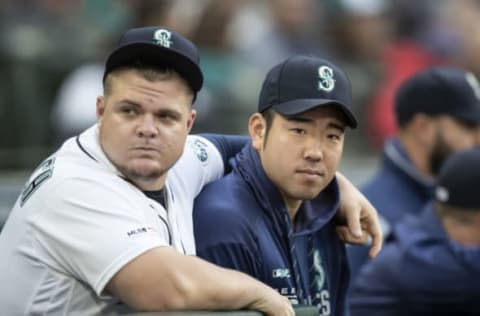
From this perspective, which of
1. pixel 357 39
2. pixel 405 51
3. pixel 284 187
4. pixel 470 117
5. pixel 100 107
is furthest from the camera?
pixel 405 51

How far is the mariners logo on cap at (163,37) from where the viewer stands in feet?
13.4

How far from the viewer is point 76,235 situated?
12.7 feet

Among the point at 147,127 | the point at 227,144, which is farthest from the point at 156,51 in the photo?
the point at 227,144

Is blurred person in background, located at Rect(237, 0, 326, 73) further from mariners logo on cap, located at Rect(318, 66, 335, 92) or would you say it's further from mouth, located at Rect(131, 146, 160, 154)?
mouth, located at Rect(131, 146, 160, 154)

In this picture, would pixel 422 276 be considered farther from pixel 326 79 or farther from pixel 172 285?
pixel 172 285

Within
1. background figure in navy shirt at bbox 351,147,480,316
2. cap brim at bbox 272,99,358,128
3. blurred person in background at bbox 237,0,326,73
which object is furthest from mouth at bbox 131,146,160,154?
blurred person in background at bbox 237,0,326,73

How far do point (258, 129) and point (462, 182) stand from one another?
1.64 m

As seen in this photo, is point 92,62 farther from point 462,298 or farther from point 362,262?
point 462,298

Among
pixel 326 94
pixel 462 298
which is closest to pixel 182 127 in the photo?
pixel 326 94

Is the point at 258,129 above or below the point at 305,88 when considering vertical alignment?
below

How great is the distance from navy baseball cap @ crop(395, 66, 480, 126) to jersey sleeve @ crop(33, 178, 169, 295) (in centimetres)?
325

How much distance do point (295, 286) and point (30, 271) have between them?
0.96 metres

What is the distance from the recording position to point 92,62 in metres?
9.42

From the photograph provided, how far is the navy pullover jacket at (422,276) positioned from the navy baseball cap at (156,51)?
2066 millimetres
